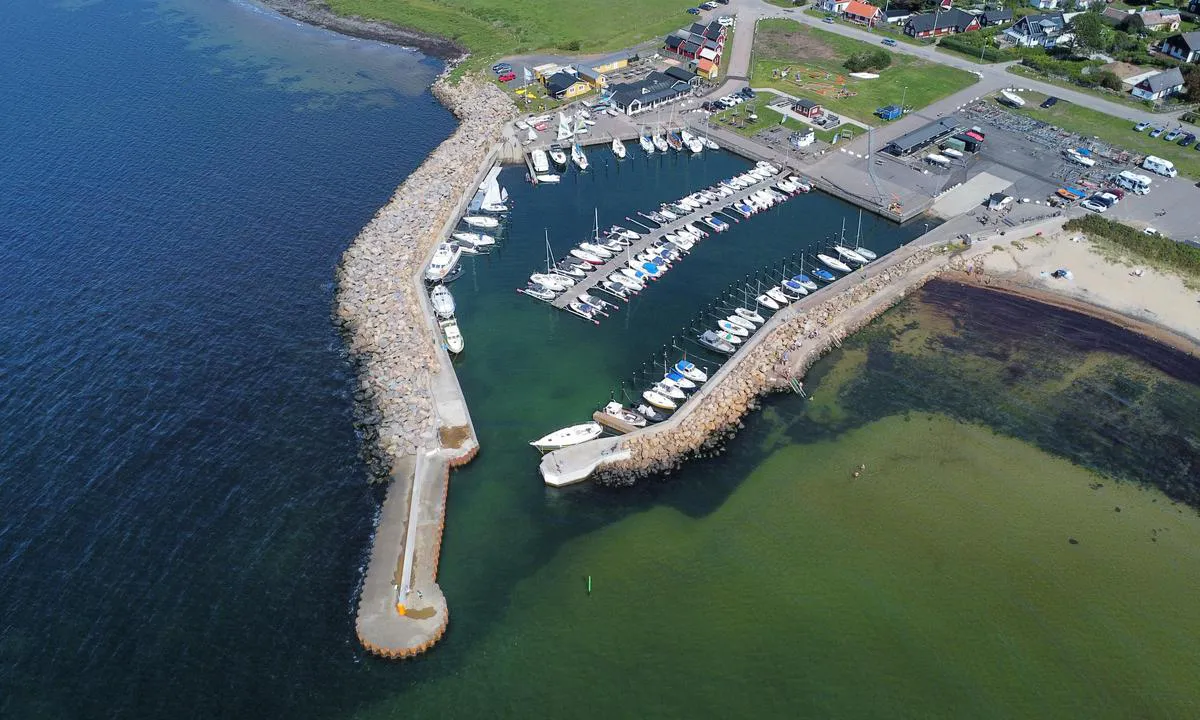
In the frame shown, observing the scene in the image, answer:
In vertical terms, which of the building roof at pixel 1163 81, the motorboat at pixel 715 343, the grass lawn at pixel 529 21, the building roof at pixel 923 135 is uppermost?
the grass lawn at pixel 529 21

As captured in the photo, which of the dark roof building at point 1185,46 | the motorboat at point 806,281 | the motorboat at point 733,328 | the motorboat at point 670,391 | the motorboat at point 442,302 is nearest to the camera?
the motorboat at point 670,391

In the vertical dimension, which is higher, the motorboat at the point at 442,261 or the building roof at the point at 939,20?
the building roof at the point at 939,20

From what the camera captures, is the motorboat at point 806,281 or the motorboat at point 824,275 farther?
the motorboat at point 824,275

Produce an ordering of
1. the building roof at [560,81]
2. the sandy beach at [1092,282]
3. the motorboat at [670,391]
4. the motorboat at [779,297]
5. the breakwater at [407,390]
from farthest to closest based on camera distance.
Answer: the building roof at [560,81], the motorboat at [779,297], the sandy beach at [1092,282], the motorboat at [670,391], the breakwater at [407,390]

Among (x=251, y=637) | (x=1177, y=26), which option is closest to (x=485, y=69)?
(x=251, y=637)

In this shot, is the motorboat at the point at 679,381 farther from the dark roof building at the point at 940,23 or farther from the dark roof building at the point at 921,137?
the dark roof building at the point at 940,23

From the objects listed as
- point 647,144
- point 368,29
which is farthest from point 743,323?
point 368,29

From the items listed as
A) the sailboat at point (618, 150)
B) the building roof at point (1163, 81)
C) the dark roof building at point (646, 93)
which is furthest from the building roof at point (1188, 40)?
the sailboat at point (618, 150)
